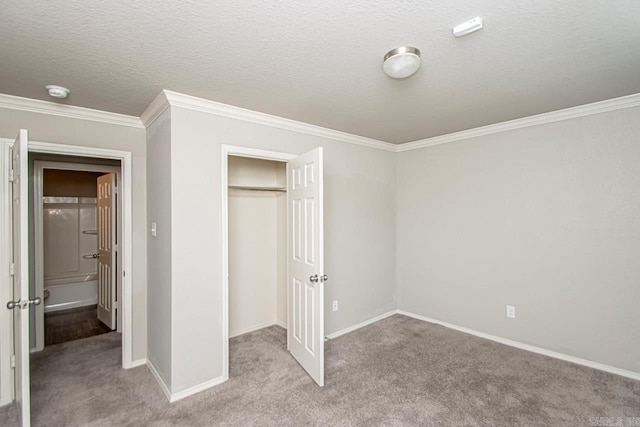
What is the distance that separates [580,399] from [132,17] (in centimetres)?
391

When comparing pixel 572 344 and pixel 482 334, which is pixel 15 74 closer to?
pixel 482 334

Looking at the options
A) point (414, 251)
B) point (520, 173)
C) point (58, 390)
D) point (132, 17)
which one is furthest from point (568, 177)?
point (58, 390)

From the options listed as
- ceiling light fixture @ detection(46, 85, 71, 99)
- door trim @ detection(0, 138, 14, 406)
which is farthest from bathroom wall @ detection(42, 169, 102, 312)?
ceiling light fixture @ detection(46, 85, 71, 99)

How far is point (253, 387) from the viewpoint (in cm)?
254

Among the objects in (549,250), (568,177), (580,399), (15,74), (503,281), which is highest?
(15,74)

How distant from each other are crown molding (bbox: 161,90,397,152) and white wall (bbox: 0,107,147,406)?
0.45m

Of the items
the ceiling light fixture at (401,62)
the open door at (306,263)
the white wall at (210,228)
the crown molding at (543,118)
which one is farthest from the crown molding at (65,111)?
the crown molding at (543,118)

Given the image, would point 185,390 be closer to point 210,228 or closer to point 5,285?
point 210,228

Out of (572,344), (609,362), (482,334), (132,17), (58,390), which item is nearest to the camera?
(132,17)

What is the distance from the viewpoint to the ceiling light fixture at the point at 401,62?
1774mm

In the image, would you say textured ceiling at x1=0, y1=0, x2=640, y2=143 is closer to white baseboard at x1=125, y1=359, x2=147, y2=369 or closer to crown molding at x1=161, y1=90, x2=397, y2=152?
crown molding at x1=161, y1=90, x2=397, y2=152

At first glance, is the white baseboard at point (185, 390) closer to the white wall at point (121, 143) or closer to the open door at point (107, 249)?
the white wall at point (121, 143)

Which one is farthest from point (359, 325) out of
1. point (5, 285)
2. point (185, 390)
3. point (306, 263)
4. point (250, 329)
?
point (5, 285)

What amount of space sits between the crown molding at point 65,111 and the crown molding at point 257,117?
365mm
